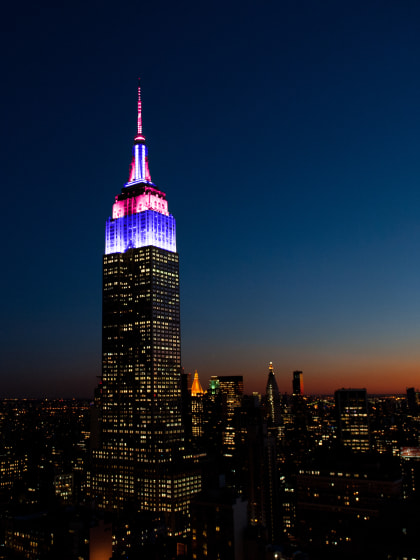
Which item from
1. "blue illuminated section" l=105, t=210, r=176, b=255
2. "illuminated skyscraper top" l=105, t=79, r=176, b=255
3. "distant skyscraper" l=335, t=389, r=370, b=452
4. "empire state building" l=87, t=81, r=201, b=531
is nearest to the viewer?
"empire state building" l=87, t=81, r=201, b=531

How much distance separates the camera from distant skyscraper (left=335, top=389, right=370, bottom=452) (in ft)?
566

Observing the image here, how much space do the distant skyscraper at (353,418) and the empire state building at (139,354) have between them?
65.0 metres

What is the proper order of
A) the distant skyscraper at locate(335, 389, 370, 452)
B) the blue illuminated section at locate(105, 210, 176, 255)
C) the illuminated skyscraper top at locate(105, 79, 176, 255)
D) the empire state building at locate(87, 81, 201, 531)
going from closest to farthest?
the empire state building at locate(87, 81, 201, 531)
the blue illuminated section at locate(105, 210, 176, 255)
the illuminated skyscraper top at locate(105, 79, 176, 255)
the distant skyscraper at locate(335, 389, 370, 452)

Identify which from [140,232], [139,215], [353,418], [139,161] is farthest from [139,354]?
[353,418]

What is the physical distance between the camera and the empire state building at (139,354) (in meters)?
124

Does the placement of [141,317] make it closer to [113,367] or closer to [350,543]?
[113,367]

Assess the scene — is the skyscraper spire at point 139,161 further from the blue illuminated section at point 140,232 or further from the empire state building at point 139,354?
the blue illuminated section at point 140,232

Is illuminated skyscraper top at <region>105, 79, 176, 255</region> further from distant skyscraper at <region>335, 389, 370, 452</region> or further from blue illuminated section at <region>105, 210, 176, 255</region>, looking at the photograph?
distant skyscraper at <region>335, 389, 370, 452</region>

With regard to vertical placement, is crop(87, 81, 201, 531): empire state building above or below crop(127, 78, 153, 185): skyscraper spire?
below

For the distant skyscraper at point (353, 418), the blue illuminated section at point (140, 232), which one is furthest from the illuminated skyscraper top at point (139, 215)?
the distant skyscraper at point (353, 418)

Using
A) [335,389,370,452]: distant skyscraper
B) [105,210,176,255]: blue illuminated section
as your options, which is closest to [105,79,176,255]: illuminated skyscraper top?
[105,210,176,255]: blue illuminated section

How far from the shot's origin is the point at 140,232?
142 meters

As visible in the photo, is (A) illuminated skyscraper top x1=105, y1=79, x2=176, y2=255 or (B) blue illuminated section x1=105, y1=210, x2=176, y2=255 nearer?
(B) blue illuminated section x1=105, y1=210, x2=176, y2=255

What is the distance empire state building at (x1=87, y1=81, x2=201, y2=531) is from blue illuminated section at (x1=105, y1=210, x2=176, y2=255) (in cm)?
25
